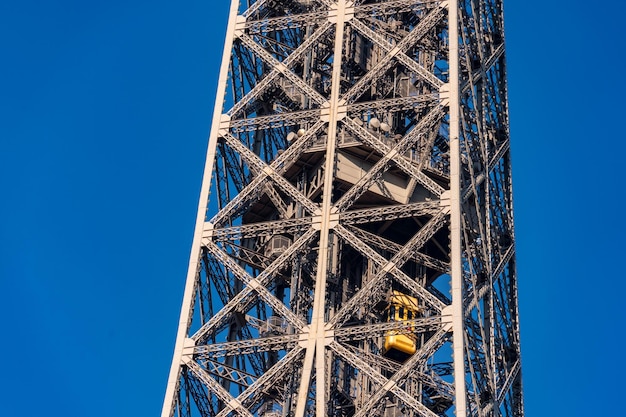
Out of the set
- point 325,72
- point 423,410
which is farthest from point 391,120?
point 423,410

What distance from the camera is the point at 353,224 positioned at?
221ft

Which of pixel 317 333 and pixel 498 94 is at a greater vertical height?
pixel 498 94

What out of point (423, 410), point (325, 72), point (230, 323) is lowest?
point (423, 410)

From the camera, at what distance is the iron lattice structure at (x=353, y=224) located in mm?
64188

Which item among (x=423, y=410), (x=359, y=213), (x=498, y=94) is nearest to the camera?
(x=423, y=410)

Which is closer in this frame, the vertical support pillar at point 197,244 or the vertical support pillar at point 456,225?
the vertical support pillar at point 456,225

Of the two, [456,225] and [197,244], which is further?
[197,244]

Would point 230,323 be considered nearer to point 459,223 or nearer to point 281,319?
point 281,319

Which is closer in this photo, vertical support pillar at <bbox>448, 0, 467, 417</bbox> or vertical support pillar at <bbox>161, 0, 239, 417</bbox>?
vertical support pillar at <bbox>448, 0, 467, 417</bbox>

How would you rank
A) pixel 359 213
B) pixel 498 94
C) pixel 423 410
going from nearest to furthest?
pixel 423 410 → pixel 359 213 → pixel 498 94

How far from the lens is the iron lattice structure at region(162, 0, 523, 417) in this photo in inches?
2527

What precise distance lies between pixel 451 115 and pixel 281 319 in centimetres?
874

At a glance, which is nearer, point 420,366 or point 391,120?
point 420,366

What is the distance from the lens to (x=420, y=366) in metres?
63.8
